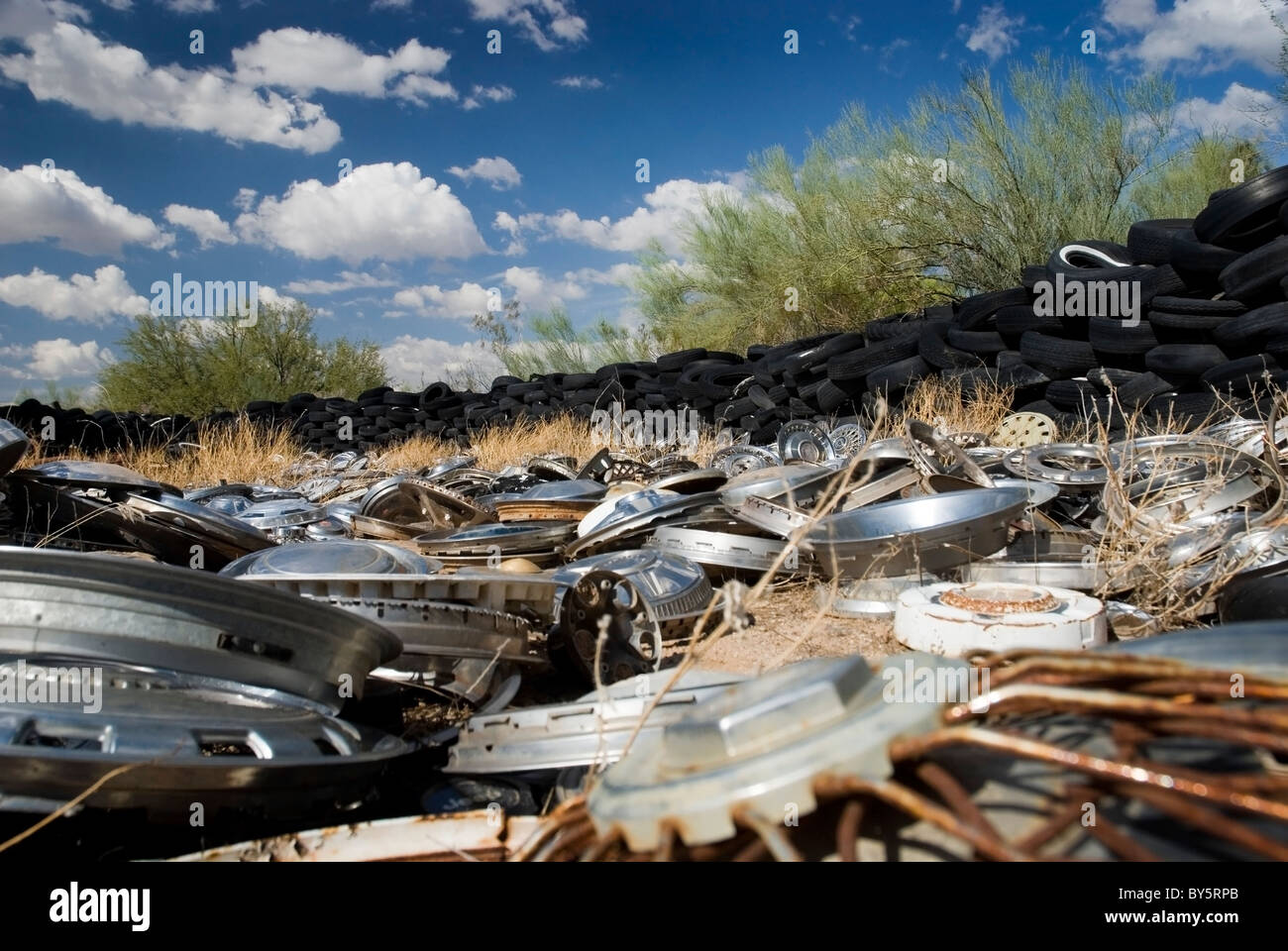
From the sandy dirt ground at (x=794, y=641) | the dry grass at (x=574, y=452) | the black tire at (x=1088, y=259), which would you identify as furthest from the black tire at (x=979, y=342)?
the sandy dirt ground at (x=794, y=641)

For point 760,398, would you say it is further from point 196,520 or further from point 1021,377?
point 196,520

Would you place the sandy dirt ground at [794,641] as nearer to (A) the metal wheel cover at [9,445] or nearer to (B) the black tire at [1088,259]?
(A) the metal wheel cover at [9,445]

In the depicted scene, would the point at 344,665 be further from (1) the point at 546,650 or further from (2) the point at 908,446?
(2) the point at 908,446

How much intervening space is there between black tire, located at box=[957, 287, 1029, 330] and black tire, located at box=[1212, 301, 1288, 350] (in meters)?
1.89

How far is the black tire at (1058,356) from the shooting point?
309 inches

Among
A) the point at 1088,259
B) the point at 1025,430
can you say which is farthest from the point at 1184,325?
the point at 1088,259

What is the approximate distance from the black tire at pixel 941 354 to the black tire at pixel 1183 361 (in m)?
1.79

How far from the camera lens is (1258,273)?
21.6 ft

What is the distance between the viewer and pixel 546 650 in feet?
10.3

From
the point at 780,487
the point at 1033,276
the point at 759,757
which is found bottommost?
the point at 759,757

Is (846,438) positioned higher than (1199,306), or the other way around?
(1199,306)

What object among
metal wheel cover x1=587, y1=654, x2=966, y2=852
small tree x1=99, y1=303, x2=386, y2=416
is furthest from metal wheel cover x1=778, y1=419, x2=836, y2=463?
small tree x1=99, y1=303, x2=386, y2=416

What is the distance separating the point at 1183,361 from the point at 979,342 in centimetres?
205
